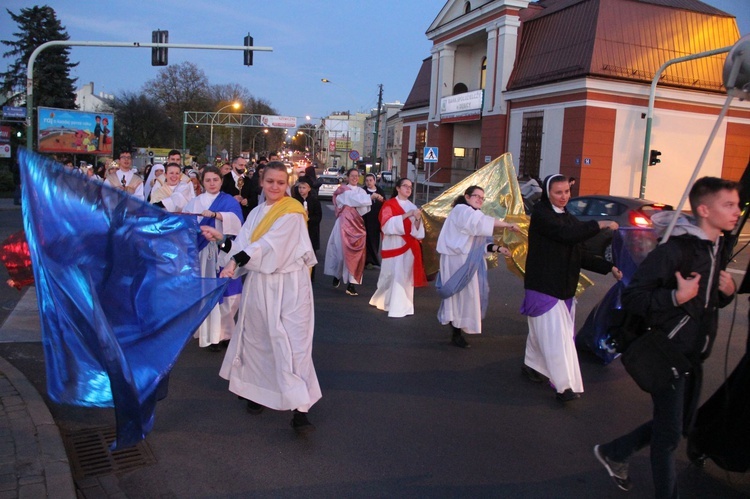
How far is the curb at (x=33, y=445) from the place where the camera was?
11.6 feet

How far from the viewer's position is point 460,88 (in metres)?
40.5

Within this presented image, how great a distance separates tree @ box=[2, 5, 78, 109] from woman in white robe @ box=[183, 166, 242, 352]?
146ft

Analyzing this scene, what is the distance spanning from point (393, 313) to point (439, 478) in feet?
14.6

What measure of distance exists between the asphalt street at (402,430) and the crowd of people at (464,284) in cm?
24

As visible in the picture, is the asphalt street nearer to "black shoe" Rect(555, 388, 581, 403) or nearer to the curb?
"black shoe" Rect(555, 388, 581, 403)

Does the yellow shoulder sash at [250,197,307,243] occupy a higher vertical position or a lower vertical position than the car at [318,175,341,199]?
higher

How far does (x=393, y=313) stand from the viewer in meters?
8.40

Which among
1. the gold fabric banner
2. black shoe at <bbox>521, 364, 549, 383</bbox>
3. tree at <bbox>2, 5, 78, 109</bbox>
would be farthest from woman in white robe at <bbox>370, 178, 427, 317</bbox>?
tree at <bbox>2, 5, 78, 109</bbox>

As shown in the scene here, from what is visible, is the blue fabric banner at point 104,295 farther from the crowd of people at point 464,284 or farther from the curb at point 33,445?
the crowd of people at point 464,284

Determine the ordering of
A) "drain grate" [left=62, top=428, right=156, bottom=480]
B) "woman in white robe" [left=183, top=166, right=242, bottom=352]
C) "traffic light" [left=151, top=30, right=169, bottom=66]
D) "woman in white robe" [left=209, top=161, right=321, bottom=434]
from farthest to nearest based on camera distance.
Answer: "traffic light" [left=151, top=30, right=169, bottom=66] < "woman in white robe" [left=183, top=166, right=242, bottom=352] < "woman in white robe" [left=209, top=161, right=321, bottom=434] < "drain grate" [left=62, top=428, right=156, bottom=480]

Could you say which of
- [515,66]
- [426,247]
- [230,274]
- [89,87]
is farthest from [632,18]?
[89,87]

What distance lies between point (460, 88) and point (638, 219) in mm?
28649

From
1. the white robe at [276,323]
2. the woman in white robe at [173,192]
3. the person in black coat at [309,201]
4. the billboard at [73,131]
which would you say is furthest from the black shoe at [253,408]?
the billboard at [73,131]

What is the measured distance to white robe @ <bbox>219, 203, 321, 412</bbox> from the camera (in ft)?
14.8
